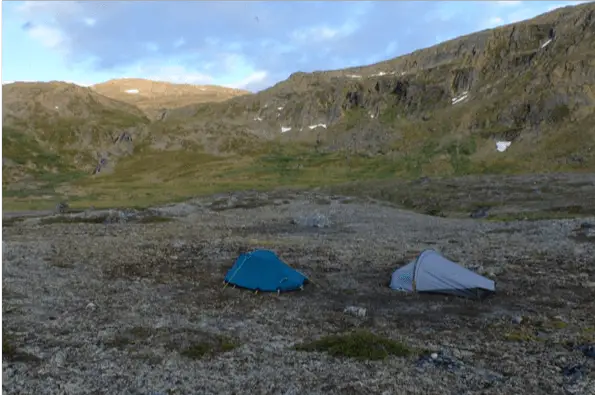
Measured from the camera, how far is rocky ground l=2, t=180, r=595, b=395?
16.1 metres

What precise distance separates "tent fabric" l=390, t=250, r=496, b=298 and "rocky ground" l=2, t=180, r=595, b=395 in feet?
1.95

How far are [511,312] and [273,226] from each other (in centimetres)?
3424

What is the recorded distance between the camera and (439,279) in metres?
26.0

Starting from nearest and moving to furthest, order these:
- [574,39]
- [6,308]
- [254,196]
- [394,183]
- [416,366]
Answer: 1. [416,366]
2. [6,308]
3. [254,196]
4. [394,183]
5. [574,39]

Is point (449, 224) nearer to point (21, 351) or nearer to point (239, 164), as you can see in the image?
point (21, 351)

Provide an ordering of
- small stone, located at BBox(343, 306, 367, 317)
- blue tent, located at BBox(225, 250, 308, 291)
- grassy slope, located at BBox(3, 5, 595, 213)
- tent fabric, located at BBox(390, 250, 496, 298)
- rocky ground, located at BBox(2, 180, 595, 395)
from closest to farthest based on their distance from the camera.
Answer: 1. rocky ground, located at BBox(2, 180, 595, 395)
2. small stone, located at BBox(343, 306, 367, 317)
3. tent fabric, located at BBox(390, 250, 496, 298)
4. blue tent, located at BBox(225, 250, 308, 291)
5. grassy slope, located at BBox(3, 5, 595, 213)

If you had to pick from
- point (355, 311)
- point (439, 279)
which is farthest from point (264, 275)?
point (439, 279)

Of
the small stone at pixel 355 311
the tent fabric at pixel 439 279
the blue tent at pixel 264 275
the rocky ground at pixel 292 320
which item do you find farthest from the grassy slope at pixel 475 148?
the small stone at pixel 355 311

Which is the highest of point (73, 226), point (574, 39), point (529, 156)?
point (574, 39)

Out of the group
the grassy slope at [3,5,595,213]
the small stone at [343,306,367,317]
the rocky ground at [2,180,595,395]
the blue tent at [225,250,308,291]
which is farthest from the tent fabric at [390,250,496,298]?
the grassy slope at [3,5,595,213]

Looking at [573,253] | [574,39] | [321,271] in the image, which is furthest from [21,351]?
[574,39]

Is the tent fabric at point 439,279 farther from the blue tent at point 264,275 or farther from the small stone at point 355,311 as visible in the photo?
the blue tent at point 264,275

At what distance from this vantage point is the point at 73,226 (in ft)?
182

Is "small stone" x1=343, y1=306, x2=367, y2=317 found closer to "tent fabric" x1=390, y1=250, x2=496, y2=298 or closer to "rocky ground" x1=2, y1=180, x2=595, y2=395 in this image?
"rocky ground" x1=2, y1=180, x2=595, y2=395
